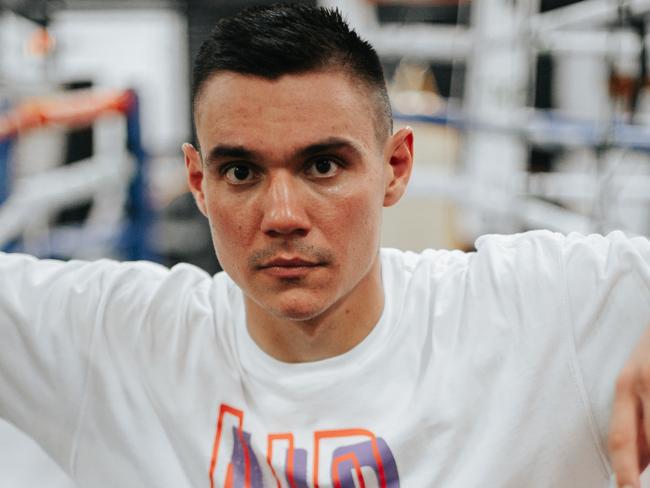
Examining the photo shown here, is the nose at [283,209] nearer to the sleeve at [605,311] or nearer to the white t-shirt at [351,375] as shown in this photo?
the white t-shirt at [351,375]

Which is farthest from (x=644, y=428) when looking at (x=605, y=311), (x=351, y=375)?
(x=351, y=375)

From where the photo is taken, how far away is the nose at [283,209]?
897 millimetres

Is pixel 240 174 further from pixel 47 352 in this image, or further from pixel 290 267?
pixel 47 352

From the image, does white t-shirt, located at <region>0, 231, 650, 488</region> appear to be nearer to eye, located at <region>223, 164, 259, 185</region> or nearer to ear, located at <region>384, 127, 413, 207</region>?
ear, located at <region>384, 127, 413, 207</region>

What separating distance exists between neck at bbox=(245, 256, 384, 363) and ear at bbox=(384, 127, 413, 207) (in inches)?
4.2

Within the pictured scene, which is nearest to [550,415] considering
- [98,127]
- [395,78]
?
[98,127]

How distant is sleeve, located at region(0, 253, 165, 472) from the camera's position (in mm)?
1100

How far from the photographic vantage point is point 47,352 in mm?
1097

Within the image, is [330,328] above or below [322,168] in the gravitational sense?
below

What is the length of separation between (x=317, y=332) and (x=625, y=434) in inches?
16.5

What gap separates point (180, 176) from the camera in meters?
6.48

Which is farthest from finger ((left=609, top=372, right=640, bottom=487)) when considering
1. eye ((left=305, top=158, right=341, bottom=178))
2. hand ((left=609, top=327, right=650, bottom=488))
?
eye ((left=305, top=158, right=341, bottom=178))

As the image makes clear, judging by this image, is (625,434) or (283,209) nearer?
(625,434)

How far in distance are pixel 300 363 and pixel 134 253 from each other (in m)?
2.42
